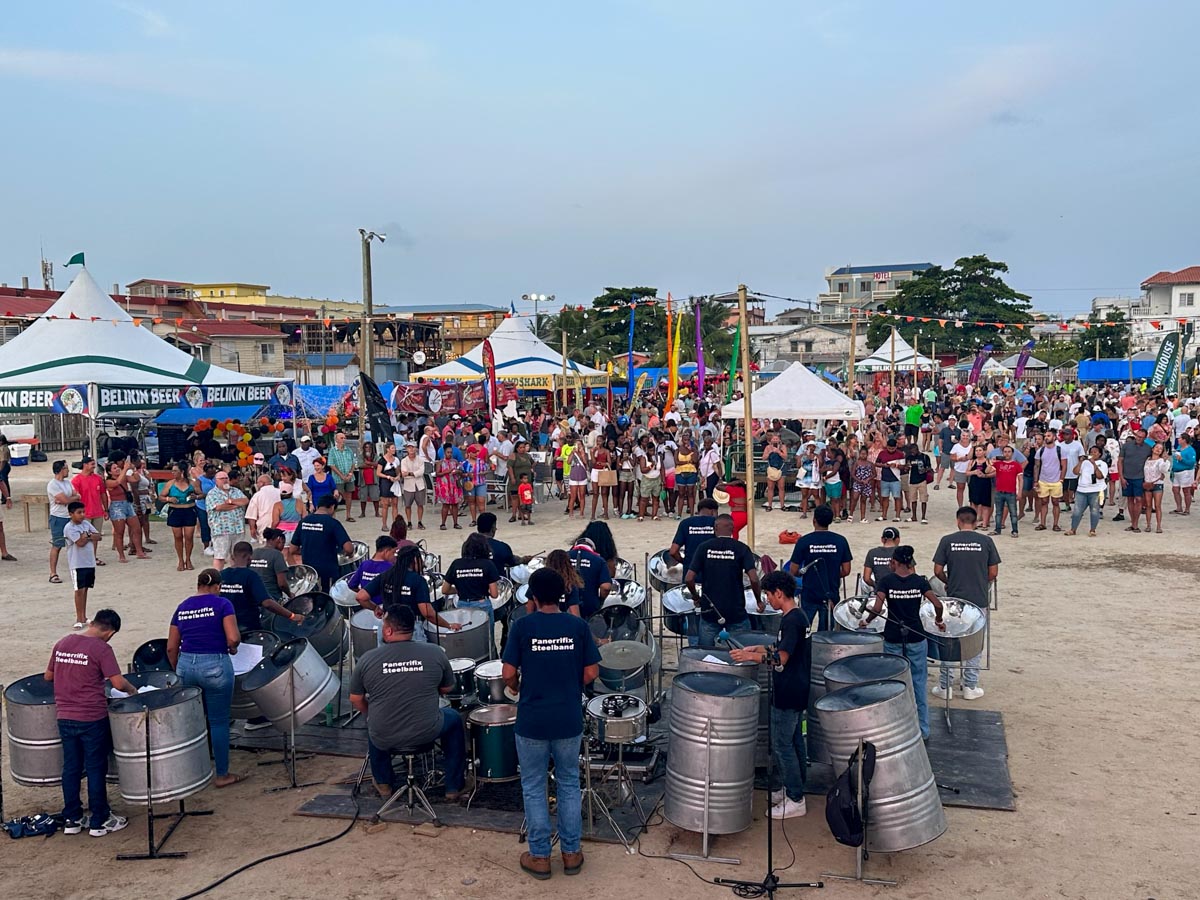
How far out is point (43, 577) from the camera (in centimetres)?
1414

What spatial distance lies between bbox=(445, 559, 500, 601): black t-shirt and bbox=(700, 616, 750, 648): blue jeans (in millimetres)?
1926

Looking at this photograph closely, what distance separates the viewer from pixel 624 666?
7434 mm

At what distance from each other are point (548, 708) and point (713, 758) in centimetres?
110

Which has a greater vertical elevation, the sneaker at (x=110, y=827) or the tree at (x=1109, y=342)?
the tree at (x=1109, y=342)

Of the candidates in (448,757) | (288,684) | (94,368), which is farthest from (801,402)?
(94,368)

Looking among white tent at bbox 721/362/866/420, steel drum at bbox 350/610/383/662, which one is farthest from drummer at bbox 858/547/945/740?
white tent at bbox 721/362/866/420

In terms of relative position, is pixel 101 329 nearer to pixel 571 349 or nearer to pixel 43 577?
pixel 43 577

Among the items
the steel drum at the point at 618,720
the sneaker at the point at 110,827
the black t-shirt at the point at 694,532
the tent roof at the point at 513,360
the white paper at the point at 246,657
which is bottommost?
the sneaker at the point at 110,827

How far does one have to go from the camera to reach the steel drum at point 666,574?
9.84 metres

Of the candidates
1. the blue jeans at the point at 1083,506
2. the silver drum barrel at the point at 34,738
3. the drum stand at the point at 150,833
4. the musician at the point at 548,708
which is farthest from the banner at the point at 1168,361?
the silver drum barrel at the point at 34,738

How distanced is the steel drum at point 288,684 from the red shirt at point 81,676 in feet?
3.46

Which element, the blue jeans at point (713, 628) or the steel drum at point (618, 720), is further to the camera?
the blue jeans at point (713, 628)

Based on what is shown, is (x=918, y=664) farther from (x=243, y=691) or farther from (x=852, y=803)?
(x=243, y=691)

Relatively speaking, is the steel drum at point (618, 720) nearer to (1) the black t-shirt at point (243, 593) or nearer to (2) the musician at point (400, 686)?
(2) the musician at point (400, 686)
